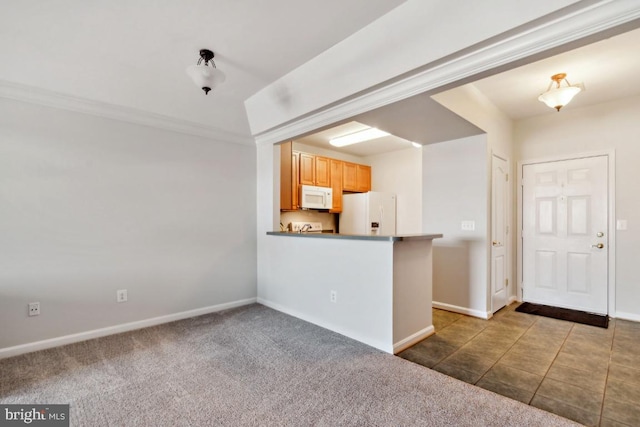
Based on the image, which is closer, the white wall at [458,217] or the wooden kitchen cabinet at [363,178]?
the white wall at [458,217]

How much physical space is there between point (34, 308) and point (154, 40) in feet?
8.06

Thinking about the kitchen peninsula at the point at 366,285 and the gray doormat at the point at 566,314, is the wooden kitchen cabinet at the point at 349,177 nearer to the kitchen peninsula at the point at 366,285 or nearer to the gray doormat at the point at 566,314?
the kitchen peninsula at the point at 366,285

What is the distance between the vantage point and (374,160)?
6.05 meters

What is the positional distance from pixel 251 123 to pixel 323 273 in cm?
201

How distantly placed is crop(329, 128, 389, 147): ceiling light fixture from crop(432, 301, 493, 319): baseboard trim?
2.38 meters

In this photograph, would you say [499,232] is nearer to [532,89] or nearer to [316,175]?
[532,89]

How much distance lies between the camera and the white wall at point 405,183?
5.35 metres

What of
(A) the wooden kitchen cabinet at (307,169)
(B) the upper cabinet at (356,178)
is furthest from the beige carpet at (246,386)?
(B) the upper cabinet at (356,178)

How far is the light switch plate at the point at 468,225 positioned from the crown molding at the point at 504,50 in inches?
77.5

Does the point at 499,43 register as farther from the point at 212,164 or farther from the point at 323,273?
the point at 212,164

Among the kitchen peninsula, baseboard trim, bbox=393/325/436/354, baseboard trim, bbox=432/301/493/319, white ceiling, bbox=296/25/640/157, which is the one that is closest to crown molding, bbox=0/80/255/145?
the kitchen peninsula

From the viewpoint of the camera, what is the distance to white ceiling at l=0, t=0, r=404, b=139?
2.06 meters

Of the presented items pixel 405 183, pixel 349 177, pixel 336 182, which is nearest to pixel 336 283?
pixel 336 182

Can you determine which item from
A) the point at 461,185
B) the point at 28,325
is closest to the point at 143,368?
the point at 28,325
